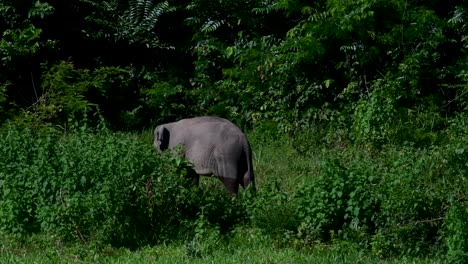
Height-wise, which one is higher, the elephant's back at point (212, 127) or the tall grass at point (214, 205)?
the elephant's back at point (212, 127)

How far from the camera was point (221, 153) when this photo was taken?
38.5ft

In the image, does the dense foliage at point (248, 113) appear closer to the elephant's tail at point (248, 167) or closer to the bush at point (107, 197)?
the bush at point (107, 197)

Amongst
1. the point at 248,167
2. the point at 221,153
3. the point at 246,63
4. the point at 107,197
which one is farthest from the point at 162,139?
the point at 246,63

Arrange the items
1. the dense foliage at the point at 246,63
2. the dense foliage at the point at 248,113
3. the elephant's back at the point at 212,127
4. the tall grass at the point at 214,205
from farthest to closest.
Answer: the dense foliage at the point at 246,63, the elephant's back at the point at 212,127, the dense foliage at the point at 248,113, the tall grass at the point at 214,205

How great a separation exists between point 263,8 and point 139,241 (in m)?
8.24

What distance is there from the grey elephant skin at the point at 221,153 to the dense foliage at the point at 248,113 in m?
0.68

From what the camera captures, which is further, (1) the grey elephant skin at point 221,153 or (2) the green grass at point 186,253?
(1) the grey elephant skin at point 221,153

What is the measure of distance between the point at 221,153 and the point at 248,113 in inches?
219

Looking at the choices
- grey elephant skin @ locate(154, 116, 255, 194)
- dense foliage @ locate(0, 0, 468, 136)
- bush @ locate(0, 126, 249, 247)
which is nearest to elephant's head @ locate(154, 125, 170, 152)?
grey elephant skin @ locate(154, 116, 255, 194)

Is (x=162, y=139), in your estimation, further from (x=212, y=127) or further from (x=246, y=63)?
(x=246, y=63)

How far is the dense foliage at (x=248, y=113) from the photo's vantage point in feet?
33.1

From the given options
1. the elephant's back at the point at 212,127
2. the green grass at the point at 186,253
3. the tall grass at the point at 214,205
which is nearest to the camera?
the green grass at the point at 186,253

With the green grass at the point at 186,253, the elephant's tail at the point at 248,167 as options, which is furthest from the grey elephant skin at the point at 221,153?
the green grass at the point at 186,253

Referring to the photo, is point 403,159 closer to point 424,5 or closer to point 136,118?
point 424,5
